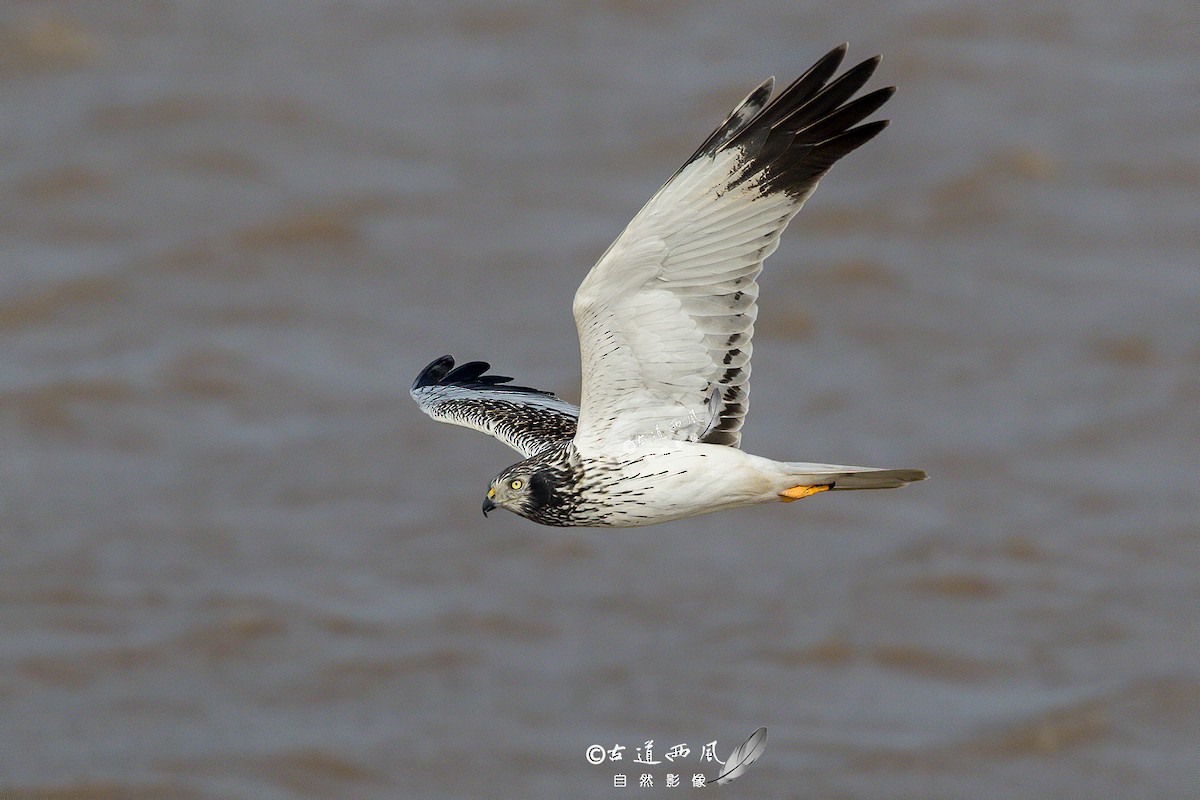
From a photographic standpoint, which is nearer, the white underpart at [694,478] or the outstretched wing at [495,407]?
the white underpart at [694,478]

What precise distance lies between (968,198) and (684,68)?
6.52 metres

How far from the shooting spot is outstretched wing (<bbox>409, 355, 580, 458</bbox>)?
13.0 metres

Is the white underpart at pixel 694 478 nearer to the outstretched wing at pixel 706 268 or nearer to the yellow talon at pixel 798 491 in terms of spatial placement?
the yellow talon at pixel 798 491

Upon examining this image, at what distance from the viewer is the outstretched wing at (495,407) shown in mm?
13016

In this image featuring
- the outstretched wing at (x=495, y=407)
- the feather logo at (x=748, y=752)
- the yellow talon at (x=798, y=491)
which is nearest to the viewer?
the yellow talon at (x=798, y=491)

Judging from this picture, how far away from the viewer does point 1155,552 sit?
34000mm

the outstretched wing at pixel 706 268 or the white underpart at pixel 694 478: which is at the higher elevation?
the outstretched wing at pixel 706 268

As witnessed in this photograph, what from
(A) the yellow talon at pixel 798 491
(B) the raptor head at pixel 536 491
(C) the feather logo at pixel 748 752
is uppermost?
(C) the feather logo at pixel 748 752

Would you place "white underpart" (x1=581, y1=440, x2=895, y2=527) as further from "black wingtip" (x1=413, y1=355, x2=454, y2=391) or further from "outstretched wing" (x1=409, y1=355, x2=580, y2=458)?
"black wingtip" (x1=413, y1=355, x2=454, y2=391)

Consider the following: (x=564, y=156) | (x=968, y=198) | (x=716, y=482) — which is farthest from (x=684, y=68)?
(x=716, y=482)

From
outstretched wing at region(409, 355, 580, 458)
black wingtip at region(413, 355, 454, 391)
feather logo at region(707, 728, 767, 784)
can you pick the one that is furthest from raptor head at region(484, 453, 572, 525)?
feather logo at region(707, 728, 767, 784)

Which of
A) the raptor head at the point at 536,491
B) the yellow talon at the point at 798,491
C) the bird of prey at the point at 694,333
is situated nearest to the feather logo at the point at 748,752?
the raptor head at the point at 536,491

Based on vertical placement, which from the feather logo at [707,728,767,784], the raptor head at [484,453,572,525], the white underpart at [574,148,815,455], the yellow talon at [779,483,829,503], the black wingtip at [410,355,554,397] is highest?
the black wingtip at [410,355,554,397]

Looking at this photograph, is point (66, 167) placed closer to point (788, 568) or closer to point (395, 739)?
point (395, 739)
